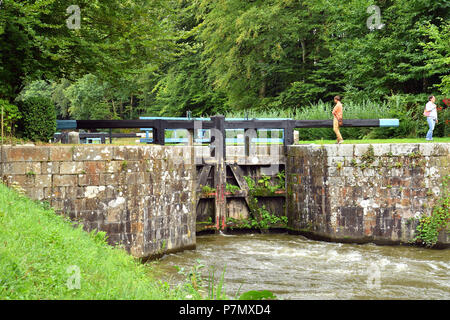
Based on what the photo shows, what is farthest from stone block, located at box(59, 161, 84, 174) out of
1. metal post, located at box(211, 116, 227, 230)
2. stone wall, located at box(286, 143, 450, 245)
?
stone wall, located at box(286, 143, 450, 245)

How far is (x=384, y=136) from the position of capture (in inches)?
658

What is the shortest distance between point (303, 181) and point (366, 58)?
10191 mm

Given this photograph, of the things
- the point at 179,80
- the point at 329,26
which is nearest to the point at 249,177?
the point at 329,26

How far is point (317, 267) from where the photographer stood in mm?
9633

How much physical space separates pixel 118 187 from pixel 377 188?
5616 mm

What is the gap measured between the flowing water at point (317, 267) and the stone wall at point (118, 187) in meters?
0.59

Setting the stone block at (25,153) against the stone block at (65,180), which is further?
the stone block at (65,180)

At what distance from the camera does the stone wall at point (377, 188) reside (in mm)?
11555

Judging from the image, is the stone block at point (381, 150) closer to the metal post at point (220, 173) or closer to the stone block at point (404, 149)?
the stone block at point (404, 149)

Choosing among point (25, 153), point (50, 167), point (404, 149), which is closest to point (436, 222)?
point (404, 149)

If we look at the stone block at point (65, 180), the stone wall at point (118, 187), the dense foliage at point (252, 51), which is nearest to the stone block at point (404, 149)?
the stone wall at point (118, 187)

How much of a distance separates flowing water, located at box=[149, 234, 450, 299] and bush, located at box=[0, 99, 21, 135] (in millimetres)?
3598

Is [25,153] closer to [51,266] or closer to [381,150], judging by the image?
[51,266]

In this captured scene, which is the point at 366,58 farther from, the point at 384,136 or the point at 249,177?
the point at 249,177
